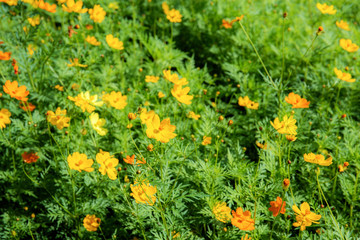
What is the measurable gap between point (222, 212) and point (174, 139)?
544mm

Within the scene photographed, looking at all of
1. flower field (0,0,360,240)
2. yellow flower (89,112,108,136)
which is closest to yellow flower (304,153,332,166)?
flower field (0,0,360,240)

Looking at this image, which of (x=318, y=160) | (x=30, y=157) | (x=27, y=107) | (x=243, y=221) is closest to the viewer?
(x=243, y=221)

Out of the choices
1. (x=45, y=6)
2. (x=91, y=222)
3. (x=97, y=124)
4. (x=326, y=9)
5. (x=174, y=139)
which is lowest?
(x=91, y=222)

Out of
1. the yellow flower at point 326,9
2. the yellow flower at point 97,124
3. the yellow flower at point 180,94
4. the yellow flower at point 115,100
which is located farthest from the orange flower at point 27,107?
the yellow flower at point 326,9

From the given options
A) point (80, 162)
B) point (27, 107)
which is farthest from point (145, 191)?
point (27, 107)

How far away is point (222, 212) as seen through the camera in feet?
5.78

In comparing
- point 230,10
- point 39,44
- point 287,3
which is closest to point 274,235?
point 230,10

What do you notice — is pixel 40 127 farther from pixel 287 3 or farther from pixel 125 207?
pixel 287 3

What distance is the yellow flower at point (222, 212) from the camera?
174 cm

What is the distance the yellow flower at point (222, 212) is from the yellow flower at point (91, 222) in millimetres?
727

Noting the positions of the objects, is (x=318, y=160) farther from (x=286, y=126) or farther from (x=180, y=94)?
(x=180, y=94)

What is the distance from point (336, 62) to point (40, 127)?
2.78 m

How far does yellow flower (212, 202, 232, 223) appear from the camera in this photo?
1.74 meters

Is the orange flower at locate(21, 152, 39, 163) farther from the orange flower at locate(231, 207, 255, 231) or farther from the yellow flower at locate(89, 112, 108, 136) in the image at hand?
the orange flower at locate(231, 207, 255, 231)
